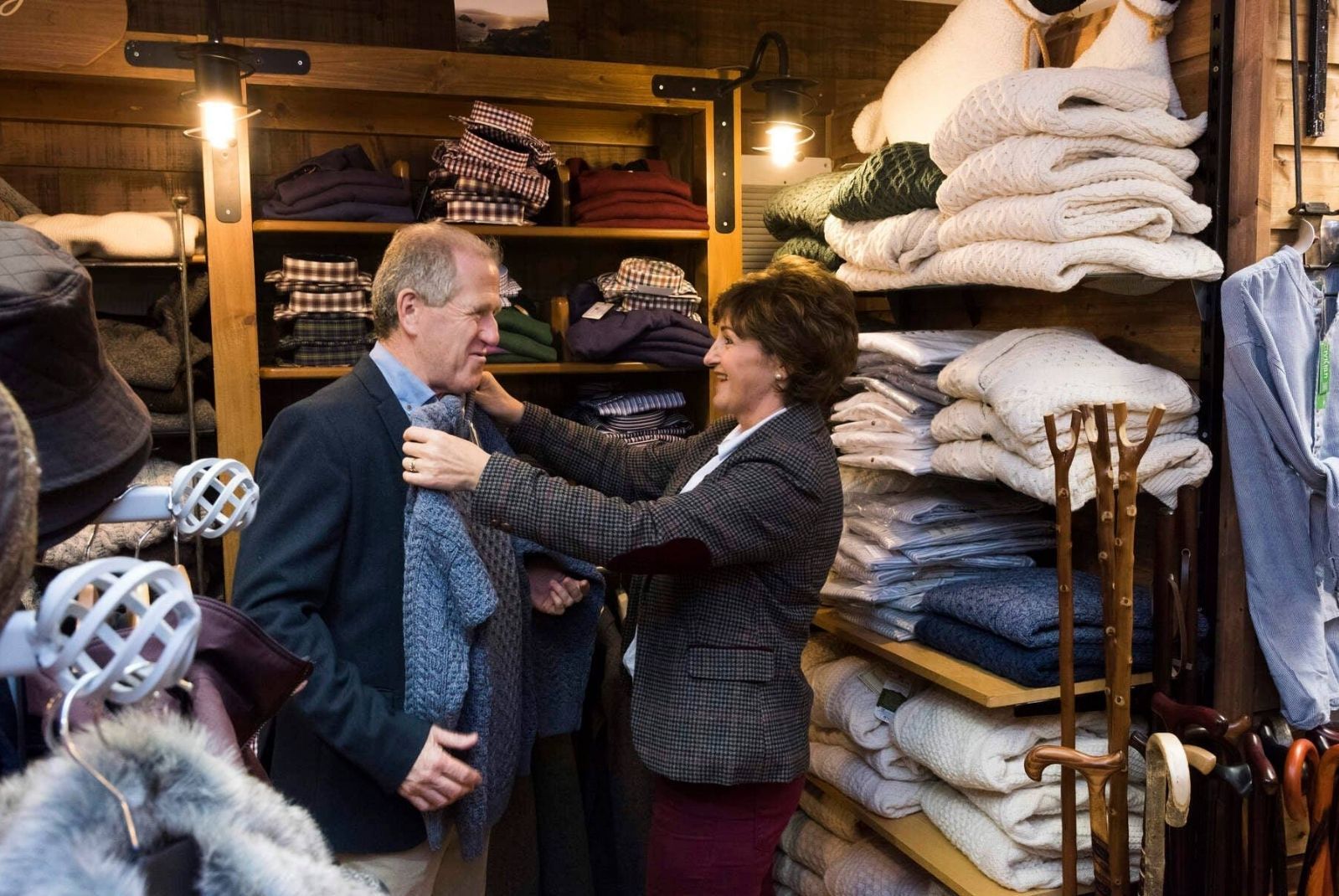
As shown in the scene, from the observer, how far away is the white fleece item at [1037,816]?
213 cm

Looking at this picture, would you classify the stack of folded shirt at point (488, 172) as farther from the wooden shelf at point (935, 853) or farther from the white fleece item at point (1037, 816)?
the white fleece item at point (1037, 816)

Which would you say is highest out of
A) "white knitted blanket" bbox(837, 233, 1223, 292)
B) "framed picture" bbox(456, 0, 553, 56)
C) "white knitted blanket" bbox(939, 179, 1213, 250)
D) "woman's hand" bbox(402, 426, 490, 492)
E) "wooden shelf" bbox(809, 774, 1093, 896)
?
"framed picture" bbox(456, 0, 553, 56)

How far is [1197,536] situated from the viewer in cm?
206

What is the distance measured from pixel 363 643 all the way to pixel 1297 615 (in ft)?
4.99

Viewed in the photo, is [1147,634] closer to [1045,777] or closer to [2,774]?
[1045,777]

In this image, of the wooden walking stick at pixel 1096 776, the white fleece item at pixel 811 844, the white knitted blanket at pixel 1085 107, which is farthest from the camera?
the white fleece item at pixel 811 844

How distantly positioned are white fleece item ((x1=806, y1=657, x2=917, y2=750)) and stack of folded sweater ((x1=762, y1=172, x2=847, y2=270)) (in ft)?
3.18

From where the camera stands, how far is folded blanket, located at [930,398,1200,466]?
2.01m

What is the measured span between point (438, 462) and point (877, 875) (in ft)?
4.70

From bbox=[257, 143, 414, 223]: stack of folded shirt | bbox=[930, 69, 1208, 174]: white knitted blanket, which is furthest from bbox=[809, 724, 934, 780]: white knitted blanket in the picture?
bbox=[257, 143, 414, 223]: stack of folded shirt

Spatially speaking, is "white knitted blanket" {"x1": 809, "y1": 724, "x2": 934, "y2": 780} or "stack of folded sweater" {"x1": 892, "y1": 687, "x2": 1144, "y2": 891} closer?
"stack of folded sweater" {"x1": 892, "y1": 687, "x2": 1144, "y2": 891}

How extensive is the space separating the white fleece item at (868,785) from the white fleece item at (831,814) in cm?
10

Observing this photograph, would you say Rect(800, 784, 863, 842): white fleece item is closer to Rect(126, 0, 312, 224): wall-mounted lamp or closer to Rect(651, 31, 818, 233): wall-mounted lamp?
Rect(651, 31, 818, 233): wall-mounted lamp

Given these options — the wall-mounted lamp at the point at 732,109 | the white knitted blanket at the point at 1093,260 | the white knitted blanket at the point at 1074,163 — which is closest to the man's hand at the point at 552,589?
the white knitted blanket at the point at 1093,260
